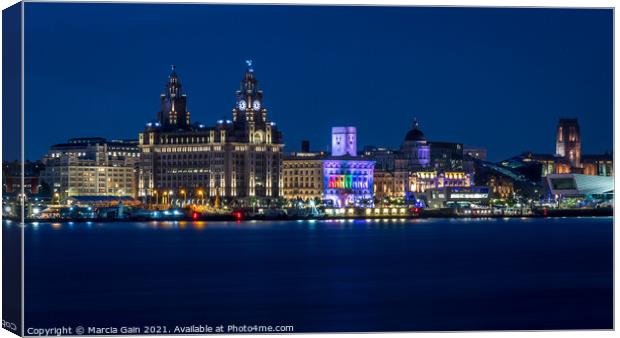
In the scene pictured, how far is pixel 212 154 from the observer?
90.4m

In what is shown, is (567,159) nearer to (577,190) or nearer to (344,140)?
(577,190)

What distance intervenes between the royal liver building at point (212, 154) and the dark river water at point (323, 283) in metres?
41.3

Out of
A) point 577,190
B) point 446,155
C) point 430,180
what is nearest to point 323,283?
point 577,190

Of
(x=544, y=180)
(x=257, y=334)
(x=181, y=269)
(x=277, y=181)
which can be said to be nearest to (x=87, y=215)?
(x=277, y=181)

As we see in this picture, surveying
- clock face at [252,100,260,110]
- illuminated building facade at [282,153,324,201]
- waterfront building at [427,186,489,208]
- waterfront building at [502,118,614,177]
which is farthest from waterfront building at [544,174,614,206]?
clock face at [252,100,260,110]

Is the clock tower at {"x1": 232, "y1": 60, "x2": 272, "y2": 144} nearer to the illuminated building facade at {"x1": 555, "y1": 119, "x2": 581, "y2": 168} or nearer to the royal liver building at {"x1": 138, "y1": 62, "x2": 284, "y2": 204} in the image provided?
the royal liver building at {"x1": 138, "y1": 62, "x2": 284, "y2": 204}

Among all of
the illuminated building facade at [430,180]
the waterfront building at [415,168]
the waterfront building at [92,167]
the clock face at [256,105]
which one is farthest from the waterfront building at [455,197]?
the waterfront building at [92,167]

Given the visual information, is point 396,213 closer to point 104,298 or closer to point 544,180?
point 544,180

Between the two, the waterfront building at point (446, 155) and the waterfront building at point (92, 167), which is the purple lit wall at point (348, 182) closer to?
the waterfront building at point (446, 155)

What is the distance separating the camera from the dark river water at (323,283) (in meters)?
20.3

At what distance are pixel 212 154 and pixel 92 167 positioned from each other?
43.3 feet

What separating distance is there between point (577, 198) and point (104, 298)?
7808cm

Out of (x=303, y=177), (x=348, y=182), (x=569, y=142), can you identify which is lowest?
(x=348, y=182)

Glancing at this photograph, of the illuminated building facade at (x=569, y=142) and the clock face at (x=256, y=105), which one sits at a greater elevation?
the clock face at (x=256, y=105)
